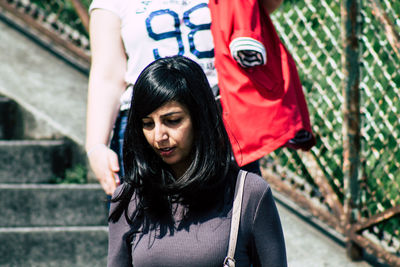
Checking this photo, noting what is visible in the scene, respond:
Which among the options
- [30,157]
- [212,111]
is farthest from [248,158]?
[30,157]

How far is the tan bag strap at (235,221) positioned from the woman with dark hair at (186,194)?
15 millimetres

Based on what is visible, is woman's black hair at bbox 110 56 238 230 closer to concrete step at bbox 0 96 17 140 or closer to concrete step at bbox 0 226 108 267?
concrete step at bbox 0 226 108 267

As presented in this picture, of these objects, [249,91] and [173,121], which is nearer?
[173,121]

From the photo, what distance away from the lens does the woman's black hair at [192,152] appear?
6.03 ft

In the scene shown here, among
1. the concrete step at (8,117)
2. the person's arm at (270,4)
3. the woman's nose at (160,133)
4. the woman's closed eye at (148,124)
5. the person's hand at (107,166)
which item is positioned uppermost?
the person's arm at (270,4)

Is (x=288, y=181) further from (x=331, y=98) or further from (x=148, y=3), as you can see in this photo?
(x=148, y=3)

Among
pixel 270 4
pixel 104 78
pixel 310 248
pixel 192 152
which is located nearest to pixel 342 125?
pixel 310 248

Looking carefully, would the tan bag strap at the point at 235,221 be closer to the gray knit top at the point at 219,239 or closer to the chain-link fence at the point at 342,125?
the gray knit top at the point at 219,239

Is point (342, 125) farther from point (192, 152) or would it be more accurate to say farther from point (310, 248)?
point (192, 152)

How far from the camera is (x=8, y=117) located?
15.4ft

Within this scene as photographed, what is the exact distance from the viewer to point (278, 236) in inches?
73.3

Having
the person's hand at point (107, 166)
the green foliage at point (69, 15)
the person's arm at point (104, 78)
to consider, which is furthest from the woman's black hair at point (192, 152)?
the green foliage at point (69, 15)

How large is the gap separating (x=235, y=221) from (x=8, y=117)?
3274mm

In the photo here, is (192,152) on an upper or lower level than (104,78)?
lower
